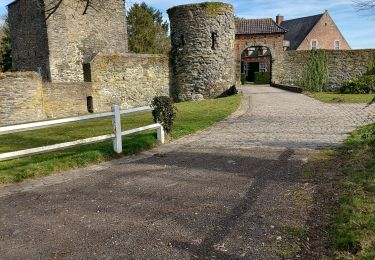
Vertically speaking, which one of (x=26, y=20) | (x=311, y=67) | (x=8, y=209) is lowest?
(x=8, y=209)

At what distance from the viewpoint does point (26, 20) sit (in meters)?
28.0

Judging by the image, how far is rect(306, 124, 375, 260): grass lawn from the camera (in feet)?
10.7

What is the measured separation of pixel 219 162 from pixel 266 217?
2660 millimetres

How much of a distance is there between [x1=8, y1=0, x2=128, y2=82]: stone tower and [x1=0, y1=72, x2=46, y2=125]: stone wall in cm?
667

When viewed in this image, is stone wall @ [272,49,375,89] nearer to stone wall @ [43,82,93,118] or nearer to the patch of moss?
the patch of moss

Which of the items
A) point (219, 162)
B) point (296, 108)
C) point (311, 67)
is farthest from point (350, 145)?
point (311, 67)

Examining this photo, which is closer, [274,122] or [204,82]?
[274,122]

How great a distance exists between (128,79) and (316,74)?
13.7 m

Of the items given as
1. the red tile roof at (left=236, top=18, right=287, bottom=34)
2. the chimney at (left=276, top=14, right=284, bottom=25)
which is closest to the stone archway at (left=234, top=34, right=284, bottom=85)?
the red tile roof at (left=236, top=18, right=287, bottom=34)

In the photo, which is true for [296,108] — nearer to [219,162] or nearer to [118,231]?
[219,162]

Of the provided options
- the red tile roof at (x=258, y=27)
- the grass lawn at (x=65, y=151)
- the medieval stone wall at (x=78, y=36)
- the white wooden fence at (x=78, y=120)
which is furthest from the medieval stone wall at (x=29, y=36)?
the white wooden fence at (x=78, y=120)

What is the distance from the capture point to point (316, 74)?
2694 centimetres

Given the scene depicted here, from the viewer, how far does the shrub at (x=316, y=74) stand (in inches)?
1058

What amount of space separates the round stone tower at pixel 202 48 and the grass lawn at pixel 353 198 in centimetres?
1664
